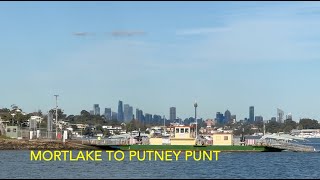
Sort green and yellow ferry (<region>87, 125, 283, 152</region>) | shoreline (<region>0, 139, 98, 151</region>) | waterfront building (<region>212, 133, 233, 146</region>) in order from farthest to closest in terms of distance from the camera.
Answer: shoreline (<region>0, 139, 98, 151</region>), waterfront building (<region>212, 133, 233, 146</region>), green and yellow ferry (<region>87, 125, 283, 152</region>)

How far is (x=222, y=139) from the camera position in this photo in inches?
4491

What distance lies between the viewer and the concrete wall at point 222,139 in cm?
11381

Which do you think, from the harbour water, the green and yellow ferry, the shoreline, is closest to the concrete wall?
the green and yellow ferry

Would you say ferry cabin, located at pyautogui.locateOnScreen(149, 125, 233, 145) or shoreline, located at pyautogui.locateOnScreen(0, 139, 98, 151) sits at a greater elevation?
ferry cabin, located at pyautogui.locateOnScreen(149, 125, 233, 145)

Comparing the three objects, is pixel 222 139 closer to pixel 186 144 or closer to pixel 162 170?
pixel 186 144

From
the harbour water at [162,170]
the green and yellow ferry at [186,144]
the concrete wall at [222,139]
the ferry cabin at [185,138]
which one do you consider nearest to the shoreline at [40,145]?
the green and yellow ferry at [186,144]

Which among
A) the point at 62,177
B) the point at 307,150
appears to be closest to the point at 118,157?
the point at 62,177

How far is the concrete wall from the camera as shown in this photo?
373 ft

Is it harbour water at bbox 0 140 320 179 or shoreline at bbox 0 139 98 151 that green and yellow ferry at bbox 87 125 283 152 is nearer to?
shoreline at bbox 0 139 98 151

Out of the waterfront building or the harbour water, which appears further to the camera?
the waterfront building

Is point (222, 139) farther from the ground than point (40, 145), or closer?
farther from the ground

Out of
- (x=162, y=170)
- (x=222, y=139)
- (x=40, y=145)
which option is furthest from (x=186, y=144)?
(x=162, y=170)

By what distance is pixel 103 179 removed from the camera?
5897cm

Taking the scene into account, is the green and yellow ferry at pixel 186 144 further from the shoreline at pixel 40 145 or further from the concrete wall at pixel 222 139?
the shoreline at pixel 40 145
